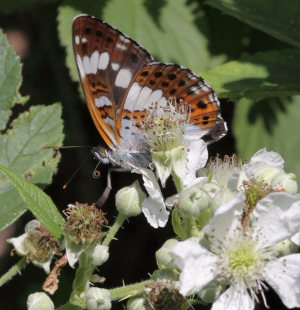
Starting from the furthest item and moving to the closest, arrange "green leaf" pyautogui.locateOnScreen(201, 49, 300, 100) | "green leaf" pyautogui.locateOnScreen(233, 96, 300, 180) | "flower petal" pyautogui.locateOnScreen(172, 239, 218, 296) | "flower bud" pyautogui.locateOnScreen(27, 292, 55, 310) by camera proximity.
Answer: "green leaf" pyautogui.locateOnScreen(233, 96, 300, 180) → "green leaf" pyautogui.locateOnScreen(201, 49, 300, 100) → "flower bud" pyautogui.locateOnScreen(27, 292, 55, 310) → "flower petal" pyautogui.locateOnScreen(172, 239, 218, 296)

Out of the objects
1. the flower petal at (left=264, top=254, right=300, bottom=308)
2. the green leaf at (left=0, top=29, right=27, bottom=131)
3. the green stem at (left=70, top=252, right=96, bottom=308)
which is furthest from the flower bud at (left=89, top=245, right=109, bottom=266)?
the green leaf at (left=0, top=29, right=27, bottom=131)

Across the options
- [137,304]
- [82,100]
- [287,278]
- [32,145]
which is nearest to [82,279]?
[137,304]

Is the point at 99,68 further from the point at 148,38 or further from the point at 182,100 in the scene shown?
the point at 148,38

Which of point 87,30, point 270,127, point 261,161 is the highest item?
point 87,30

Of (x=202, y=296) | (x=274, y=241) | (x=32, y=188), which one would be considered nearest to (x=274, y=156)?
(x=274, y=241)

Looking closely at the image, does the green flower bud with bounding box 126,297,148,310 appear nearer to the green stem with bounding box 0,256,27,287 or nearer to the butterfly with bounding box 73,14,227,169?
the green stem with bounding box 0,256,27,287

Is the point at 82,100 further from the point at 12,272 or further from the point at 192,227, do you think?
the point at 192,227

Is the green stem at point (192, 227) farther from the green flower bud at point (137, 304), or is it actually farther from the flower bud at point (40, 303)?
the flower bud at point (40, 303)
